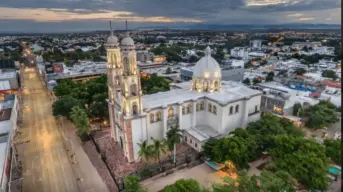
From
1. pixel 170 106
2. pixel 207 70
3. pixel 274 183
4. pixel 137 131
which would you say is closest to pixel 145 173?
pixel 137 131

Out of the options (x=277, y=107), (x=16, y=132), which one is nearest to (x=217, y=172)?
(x=277, y=107)

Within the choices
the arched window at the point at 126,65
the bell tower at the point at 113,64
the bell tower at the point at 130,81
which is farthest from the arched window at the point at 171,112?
the arched window at the point at 126,65

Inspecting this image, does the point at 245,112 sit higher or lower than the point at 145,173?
higher

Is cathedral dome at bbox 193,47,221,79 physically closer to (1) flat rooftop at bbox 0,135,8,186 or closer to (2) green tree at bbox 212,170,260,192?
(2) green tree at bbox 212,170,260,192

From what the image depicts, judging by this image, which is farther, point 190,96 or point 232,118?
point 190,96

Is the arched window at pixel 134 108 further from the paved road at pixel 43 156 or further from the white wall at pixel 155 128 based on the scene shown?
the paved road at pixel 43 156

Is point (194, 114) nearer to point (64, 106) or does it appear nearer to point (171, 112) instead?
point (171, 112)
